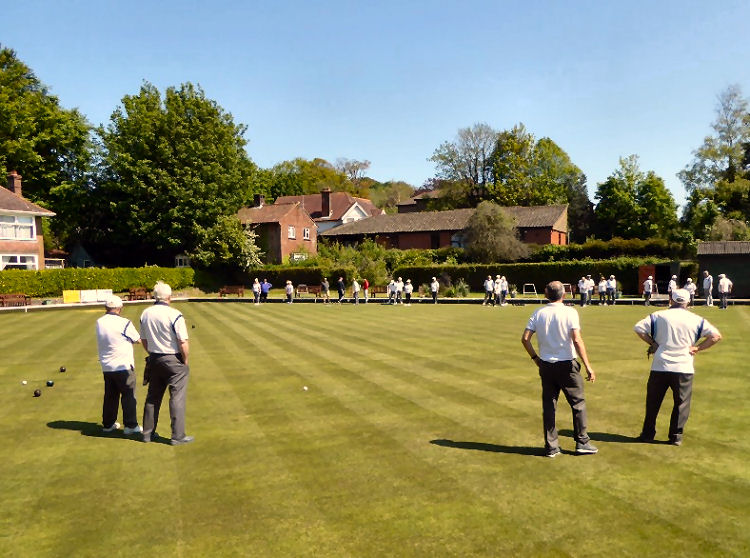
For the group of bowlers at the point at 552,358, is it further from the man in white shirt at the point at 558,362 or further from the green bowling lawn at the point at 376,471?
the green bowling lawn at the point at 376,471

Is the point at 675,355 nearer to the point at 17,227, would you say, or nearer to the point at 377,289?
the point at 377,289

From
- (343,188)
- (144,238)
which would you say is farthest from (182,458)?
(343,188)

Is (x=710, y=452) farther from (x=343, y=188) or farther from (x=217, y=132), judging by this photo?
(x=343, y=188)

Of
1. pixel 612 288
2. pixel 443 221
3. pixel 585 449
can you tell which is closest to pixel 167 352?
pixel 585 449

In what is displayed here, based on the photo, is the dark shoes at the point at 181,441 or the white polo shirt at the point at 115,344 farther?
the white polo shirt at the point at 115,344

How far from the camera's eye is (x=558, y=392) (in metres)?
6.48

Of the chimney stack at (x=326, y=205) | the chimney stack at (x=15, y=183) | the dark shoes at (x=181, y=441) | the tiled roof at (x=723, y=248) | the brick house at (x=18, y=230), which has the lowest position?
the dark shoes at (x=181, y=441)

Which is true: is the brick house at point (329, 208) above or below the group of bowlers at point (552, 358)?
above

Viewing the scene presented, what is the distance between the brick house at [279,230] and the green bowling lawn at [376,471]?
48.6 m

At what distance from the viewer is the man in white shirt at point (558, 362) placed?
639 cm

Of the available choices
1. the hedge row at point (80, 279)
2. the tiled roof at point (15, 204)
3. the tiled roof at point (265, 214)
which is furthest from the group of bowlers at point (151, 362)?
the tiled roof at point (265, 214)

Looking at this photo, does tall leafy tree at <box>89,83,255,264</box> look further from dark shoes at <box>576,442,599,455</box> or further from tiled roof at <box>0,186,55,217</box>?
dark shoes at <box>576,442,599,455</box>

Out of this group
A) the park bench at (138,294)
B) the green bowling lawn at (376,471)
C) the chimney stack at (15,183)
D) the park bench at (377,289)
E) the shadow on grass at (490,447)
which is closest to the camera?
the green bowling lawn at (376,471)

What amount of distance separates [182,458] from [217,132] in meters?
53.6
